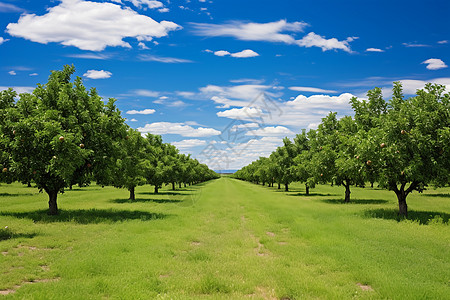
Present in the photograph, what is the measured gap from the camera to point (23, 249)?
12875mm

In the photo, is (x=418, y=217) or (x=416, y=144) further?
(x=418, y=217)

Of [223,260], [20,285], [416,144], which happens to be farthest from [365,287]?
[416,144]

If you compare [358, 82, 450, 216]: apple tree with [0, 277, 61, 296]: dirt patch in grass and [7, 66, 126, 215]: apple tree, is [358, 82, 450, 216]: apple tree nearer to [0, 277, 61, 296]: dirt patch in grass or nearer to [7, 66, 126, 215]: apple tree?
[7, 66, 126, 215]: apple tree

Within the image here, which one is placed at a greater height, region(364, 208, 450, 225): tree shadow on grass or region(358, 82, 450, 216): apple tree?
region(358, 82, 450, 216): apple tree

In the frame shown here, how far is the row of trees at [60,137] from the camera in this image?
19922 mm

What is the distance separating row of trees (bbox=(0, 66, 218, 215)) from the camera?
784 inches

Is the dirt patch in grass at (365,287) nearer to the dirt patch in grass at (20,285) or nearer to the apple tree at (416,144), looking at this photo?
the dirt patch in grass at (20,285)

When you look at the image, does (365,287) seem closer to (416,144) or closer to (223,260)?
(223,260)

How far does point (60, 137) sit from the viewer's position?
61.8 feet

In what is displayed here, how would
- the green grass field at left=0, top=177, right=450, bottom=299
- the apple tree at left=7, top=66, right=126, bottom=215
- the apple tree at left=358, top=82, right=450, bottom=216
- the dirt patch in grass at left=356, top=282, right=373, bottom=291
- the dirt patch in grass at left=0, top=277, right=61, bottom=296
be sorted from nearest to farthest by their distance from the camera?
the dirt patch in grass at left=0, top=277, right=61, bottom=296 → the green grass field at left=0, top=177, right=450, bottom=299 → the dirt patch in grass at left=356, top=282, right=373, bottom=291 → the apple tree at left=7, top=66, right=126, bottom=215 → the apple tree at left=358, top=82, right=450, bottom=216

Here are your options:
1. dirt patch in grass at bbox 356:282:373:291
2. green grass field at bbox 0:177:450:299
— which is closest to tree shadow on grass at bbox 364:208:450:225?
green grass field at bbox 0:177:450:299

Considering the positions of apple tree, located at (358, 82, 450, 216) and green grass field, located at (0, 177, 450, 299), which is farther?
apple tree, located at (358, 82, 450, 216)

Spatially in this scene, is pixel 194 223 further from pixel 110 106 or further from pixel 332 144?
pixel 332 144

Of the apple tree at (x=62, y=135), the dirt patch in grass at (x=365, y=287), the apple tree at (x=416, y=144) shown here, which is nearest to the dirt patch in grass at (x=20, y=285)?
the dirt patch in grass at (x=365, y=287)
